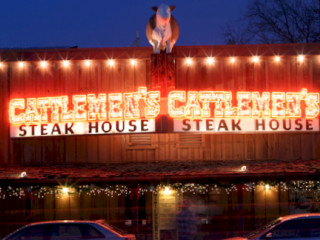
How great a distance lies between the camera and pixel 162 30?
17.3 meters

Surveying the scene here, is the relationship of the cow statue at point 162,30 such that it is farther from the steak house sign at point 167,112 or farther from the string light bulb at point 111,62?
the steak house sign at point 167,112

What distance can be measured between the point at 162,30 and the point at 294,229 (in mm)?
8186

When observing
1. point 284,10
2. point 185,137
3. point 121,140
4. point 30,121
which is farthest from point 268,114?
point 284,10

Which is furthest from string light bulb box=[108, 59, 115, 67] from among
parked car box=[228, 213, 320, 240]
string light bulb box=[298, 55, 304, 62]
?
parked car box=[228, 213, 320, 240]

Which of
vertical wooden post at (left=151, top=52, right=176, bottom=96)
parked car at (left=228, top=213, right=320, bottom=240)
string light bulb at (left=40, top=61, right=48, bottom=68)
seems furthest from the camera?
string light bulb at (left=40, top=61, right=48, bottom=68)

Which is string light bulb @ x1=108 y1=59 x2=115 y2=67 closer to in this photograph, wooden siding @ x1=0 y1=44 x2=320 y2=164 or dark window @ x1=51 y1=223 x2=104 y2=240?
wooden siding @ x1=0 y1=44 x2=320 y2=164

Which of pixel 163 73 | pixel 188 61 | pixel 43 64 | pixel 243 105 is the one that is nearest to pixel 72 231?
pixel 163 73

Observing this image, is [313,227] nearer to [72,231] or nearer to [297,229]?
[297,229]

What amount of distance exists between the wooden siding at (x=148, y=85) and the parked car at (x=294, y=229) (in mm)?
5799

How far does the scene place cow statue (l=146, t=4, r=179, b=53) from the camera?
56.9 ft

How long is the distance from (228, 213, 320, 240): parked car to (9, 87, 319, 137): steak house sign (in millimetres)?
5084

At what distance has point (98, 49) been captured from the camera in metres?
18.3

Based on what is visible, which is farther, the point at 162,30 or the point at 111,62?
the point at 111,62

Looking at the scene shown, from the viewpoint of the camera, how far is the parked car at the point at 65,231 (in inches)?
496
